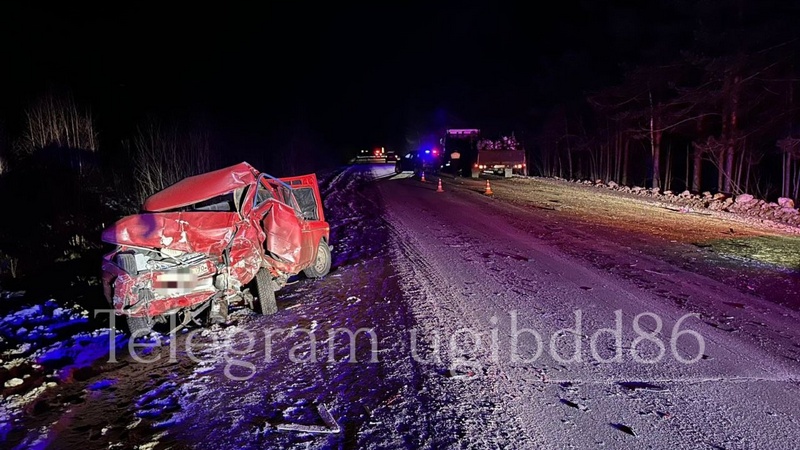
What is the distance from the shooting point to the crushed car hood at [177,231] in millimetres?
5477

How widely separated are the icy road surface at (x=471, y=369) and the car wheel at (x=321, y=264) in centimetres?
18

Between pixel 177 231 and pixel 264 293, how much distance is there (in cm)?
136

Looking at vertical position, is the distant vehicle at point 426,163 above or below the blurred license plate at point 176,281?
above

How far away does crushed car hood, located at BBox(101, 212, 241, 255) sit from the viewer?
5.48 metres

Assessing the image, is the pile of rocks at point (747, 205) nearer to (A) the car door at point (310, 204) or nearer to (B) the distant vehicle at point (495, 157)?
(A) the car door at point (310, 204)

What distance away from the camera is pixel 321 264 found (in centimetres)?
845

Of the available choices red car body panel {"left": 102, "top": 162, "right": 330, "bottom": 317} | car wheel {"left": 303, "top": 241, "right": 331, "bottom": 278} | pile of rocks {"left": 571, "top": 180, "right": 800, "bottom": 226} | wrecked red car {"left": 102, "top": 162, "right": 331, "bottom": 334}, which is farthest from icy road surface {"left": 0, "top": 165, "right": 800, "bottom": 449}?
pile of rocks {"left": 571, "top": 180, "right": 800, "bottom": 226}

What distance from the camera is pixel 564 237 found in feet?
36.4

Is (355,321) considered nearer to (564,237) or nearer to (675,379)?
(675,379)

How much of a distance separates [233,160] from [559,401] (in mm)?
28656

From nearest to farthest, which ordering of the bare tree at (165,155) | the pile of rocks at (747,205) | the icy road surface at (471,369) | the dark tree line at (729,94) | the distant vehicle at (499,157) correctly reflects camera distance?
the icy road surface at (471,369) < the pile of rocks at (747,205) < the bare tree at (165,155) < the dark tree line at (729,94) < the distant vehicle at (499,157)

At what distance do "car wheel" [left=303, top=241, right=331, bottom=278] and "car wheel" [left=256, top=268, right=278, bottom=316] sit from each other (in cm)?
182

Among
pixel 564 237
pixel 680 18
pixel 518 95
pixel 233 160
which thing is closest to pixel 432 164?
pixel 518 95

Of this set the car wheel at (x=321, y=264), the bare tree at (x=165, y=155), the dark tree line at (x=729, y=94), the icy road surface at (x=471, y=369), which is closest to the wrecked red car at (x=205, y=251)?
the icy road surface at (x=471, y=369)
